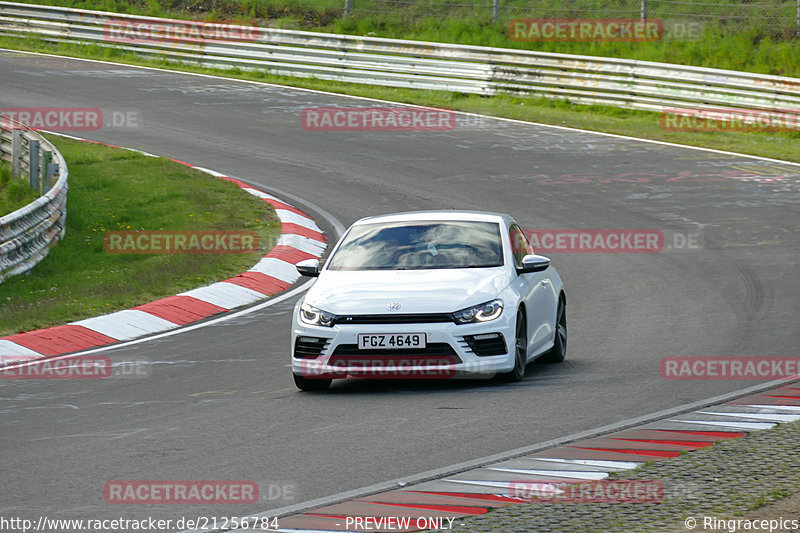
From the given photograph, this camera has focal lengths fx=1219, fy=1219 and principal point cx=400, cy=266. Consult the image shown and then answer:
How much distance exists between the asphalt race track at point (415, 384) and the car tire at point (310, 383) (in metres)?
0.14

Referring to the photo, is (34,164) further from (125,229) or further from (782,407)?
(782,407)

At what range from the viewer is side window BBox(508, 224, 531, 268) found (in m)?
10.7

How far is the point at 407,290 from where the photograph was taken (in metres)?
9.69

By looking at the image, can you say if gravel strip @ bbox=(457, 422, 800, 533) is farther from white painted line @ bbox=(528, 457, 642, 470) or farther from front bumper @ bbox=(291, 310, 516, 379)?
front bumper @ bbox=(291, 310, 516, 379)

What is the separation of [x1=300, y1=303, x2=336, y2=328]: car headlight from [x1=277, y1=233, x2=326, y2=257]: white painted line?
6846 millimetres

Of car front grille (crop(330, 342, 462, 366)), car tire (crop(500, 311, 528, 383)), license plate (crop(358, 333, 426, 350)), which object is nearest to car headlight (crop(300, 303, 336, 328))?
car front grille (crop(330, 342, 462, 366))

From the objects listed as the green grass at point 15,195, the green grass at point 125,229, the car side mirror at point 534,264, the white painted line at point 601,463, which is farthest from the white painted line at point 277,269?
→ the white painted line at point 601,463

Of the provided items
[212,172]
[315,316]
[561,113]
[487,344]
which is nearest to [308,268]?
[315,316]

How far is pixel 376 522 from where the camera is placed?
599cm

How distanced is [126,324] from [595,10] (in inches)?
821

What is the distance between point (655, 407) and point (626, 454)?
1538 mm

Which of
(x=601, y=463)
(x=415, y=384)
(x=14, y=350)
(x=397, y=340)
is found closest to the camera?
(x=601, y=463)

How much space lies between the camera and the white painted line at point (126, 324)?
12.8 m

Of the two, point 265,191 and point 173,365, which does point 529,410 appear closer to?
point 173,365
